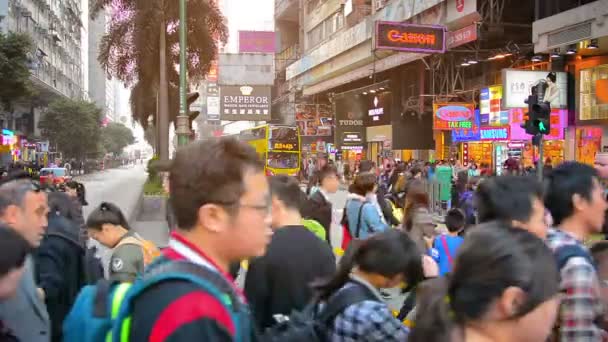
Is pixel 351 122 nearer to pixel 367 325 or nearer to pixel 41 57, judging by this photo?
pixel 41 57

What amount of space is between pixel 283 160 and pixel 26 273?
33.8 meters

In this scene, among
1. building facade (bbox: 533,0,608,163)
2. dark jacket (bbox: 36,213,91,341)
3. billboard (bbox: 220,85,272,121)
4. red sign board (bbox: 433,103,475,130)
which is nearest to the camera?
dark jacket (bbox: 36,213,91,341)

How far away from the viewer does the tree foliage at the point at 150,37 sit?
2480 centimetres

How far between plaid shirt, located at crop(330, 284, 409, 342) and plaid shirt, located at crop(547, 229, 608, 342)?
0.78 m

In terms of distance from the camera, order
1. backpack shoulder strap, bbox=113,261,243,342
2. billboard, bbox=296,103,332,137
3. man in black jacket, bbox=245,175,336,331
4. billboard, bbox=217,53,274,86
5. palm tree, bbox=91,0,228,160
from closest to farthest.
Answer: backpack shoulder strap, bbox=113,261,243,342
man in black jacket, bbox=245,175,336,331
palm tree, bbox=91,0,228,160
billboard, bbox=217,53,274,86
billboard, bbox=296,103,332,137

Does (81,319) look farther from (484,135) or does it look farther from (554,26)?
(484,135)

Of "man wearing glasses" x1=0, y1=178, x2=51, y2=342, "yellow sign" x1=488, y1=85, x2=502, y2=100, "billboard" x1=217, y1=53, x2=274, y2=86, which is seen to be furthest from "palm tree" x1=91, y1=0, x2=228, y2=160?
"man wearing glasses" x1=0, y1=178, x2=51, y2=342

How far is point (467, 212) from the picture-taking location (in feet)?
36.3

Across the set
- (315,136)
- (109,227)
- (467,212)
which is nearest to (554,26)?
(467,212)

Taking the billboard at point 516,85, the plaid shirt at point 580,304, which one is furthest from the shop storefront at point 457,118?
the plaid shirt at point 580,304

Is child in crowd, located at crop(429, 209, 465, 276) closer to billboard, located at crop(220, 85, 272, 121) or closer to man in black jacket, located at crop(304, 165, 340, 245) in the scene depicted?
man in black jacket, located at crop(304, 165, 340, 245)

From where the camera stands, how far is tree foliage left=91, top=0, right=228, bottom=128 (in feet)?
81.4

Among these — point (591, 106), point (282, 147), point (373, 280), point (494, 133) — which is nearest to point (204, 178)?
point (373, 280)

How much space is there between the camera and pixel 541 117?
1184cm
